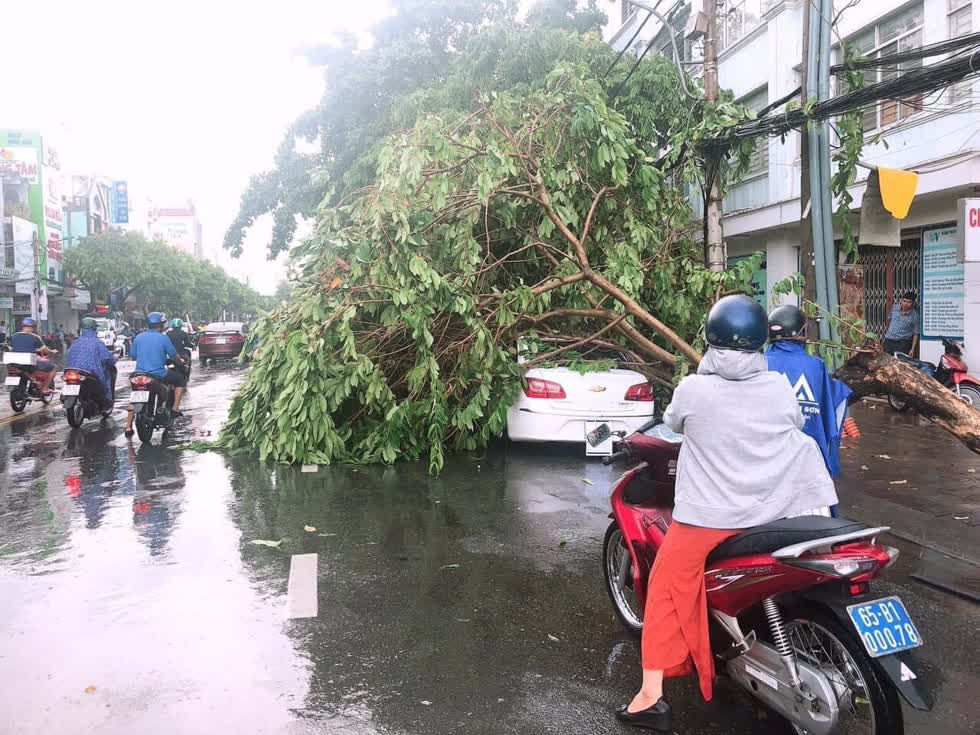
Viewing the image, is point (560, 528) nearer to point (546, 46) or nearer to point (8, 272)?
point (546, 46)

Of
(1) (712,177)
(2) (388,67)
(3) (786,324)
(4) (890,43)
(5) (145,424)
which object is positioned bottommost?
(5) (145,424)

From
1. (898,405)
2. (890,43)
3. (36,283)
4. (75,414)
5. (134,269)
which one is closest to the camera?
(75,414)

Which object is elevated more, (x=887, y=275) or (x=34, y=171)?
(x=34, y=171)

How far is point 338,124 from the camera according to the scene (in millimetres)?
21297

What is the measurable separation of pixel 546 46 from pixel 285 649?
593 inches

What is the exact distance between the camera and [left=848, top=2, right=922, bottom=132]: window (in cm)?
1359

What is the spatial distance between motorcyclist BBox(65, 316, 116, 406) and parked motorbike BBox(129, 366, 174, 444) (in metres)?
1.36

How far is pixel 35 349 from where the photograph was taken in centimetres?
1451

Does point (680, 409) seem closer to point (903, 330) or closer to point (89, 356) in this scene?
point (89, 356)

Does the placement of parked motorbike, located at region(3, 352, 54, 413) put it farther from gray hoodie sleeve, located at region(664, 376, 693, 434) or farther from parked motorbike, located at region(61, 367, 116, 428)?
gray hoodie sleeve, located at region(664, 376, 693, 434)

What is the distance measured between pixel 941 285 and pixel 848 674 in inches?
496

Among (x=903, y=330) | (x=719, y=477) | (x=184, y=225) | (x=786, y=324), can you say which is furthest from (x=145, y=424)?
(x=184, y=225)

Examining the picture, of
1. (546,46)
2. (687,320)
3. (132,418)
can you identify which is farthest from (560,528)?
(546,46)

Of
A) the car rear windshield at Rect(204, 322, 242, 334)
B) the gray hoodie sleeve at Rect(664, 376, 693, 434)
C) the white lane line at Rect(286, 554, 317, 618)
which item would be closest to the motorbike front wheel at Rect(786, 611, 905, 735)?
the gray hoodie sleeve at Rect(664, 376, 693, 434)
